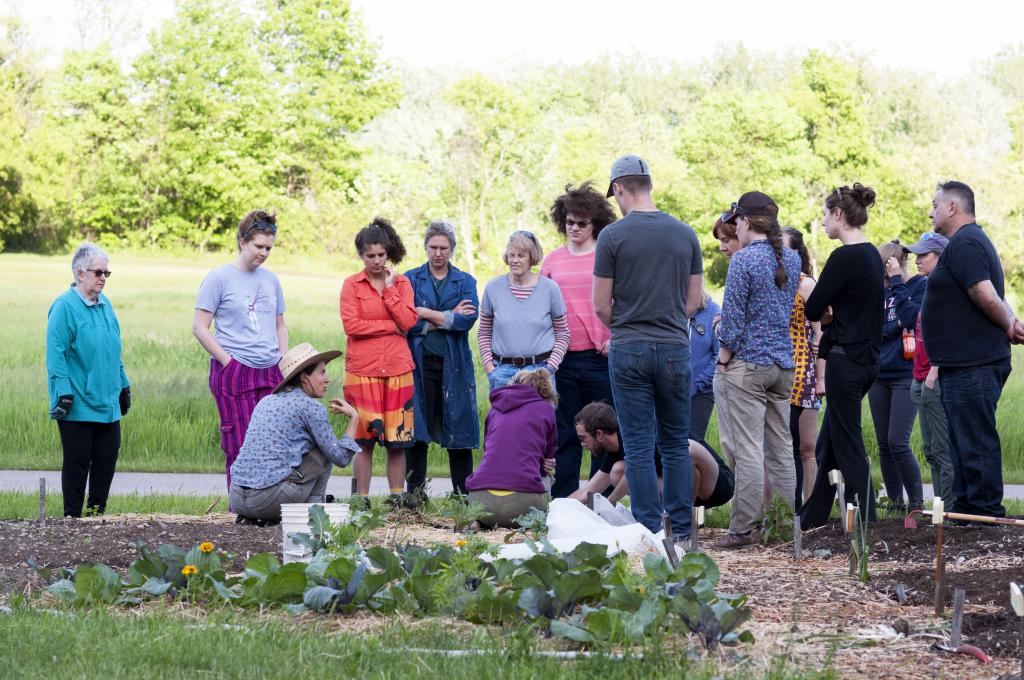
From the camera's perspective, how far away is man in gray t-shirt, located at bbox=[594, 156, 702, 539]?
630 centimetres

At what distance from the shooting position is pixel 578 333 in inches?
319

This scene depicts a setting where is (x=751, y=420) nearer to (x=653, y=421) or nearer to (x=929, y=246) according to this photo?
(x=653, y=421)

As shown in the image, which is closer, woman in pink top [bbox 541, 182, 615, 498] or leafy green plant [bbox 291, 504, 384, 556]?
leafy green plant [bbox 291, 504, 384, 556]

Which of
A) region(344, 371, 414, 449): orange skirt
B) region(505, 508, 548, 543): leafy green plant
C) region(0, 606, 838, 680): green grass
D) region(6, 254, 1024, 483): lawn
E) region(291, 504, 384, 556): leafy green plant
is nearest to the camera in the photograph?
region(0, 606, 838, 680): green grass

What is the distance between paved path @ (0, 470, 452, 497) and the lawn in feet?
1.09

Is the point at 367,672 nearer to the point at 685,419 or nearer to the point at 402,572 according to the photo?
the point at 402,572

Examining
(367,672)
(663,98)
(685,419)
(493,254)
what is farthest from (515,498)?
(663,98)

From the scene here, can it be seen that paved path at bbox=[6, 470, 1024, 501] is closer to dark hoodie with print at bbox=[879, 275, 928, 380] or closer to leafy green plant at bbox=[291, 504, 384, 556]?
dark hoodie with print at bbox=[879, 275, 928, 380]

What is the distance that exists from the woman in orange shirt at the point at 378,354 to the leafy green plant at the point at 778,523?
246 cm

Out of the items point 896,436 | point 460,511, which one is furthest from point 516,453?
point 896,436

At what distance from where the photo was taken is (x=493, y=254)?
1693 inches

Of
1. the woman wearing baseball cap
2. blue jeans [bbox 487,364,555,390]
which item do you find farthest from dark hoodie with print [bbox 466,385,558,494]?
the woman wearing baseball cap

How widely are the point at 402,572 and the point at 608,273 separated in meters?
2.19

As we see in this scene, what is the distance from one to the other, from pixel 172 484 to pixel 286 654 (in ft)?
22.0
